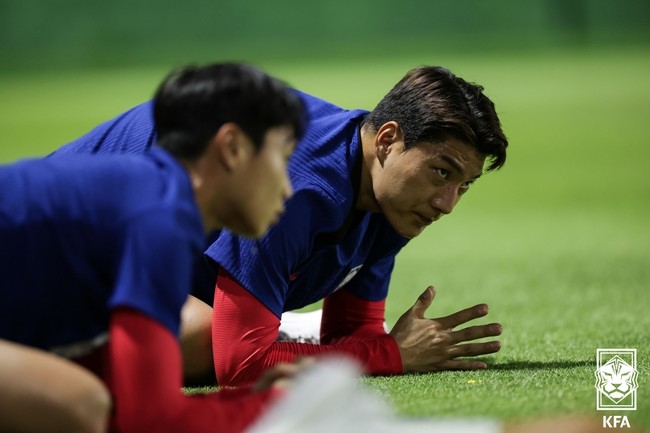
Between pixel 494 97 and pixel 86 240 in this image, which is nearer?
pixel 86 240

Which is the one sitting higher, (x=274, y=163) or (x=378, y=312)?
(x=274, y=163)

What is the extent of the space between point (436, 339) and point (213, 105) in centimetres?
130

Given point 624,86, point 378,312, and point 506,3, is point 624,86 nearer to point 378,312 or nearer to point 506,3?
point 506,3

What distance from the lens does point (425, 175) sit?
291cm

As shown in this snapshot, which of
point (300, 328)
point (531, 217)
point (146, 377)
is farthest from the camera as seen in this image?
point (531, 217)

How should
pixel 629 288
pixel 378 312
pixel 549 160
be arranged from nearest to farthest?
pixel 378 312 → pixel 629 288 → pixel 549 160

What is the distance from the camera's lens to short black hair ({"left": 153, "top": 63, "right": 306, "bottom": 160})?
2004 mm

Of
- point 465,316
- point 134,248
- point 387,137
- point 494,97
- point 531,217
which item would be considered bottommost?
point 494,97

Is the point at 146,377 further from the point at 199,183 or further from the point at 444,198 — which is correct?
the point at 444,198

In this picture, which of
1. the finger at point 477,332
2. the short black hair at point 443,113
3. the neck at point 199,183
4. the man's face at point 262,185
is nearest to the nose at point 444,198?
the short black hair at point 443,113

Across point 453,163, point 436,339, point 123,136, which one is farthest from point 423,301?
point 123,136

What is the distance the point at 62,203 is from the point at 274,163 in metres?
0.40

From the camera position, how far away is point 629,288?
4.73 m

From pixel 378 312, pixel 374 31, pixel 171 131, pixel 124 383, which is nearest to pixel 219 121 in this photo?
pixel 171 131
